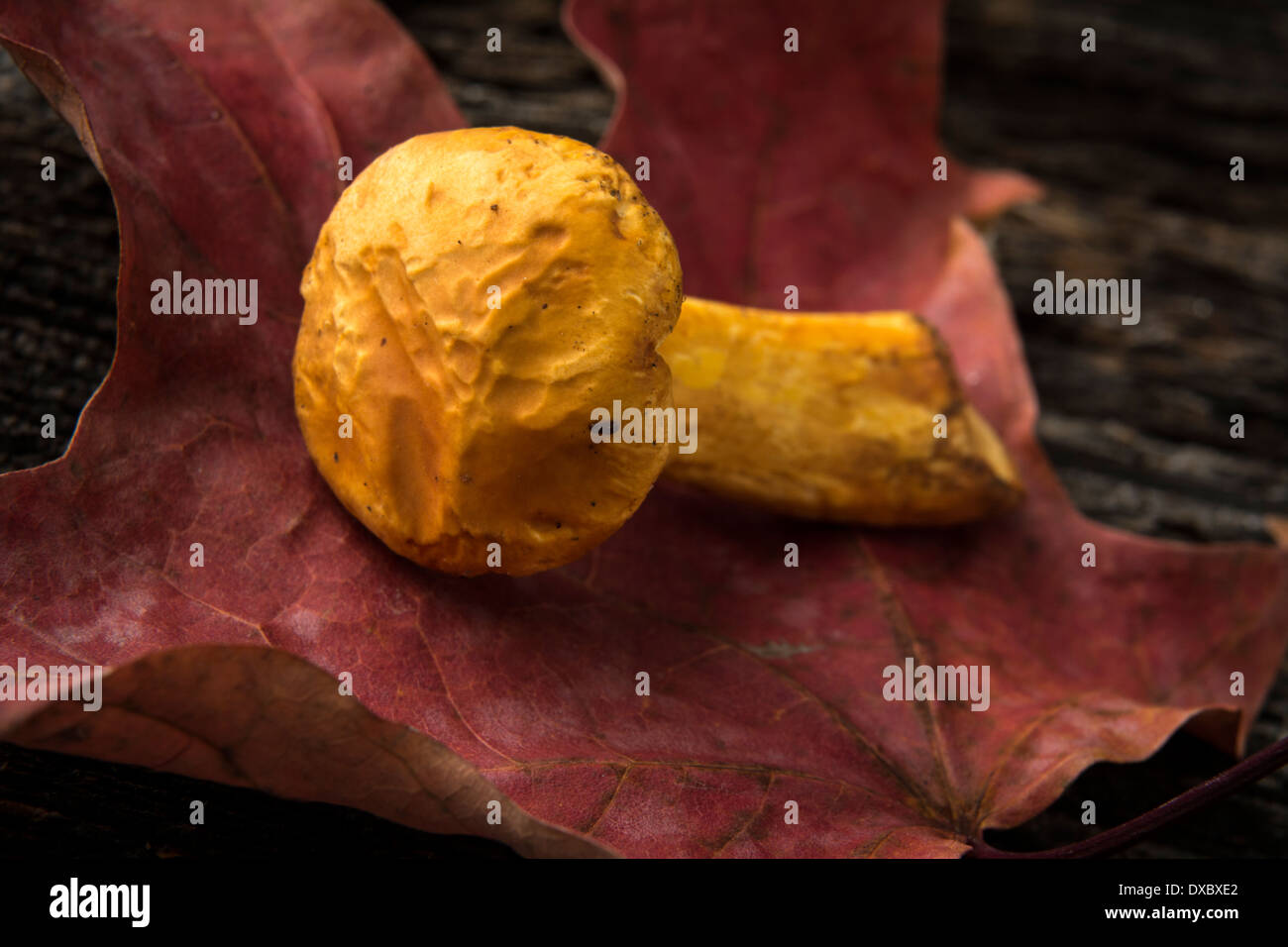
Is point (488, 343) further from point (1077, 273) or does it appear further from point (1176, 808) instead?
point (1077, 273)

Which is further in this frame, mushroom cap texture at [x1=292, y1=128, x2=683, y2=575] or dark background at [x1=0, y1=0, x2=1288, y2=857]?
dark background at [x1=0, y1=0, x2=1288, y2=857]

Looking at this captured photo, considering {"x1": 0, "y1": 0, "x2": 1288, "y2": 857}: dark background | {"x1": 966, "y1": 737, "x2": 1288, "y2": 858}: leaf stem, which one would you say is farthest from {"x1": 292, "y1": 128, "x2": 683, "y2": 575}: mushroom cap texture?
{"x1": 966, "y1": 737, "x2": 1288, "y2": 858}: leaf stem

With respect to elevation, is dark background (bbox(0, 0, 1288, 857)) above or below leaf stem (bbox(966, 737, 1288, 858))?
above

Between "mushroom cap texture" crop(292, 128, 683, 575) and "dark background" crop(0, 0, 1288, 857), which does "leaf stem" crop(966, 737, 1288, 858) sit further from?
"mushroom cap texture" crop(292, 128, 683, 575)

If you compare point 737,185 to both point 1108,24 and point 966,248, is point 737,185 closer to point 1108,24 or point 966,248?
point 966,248

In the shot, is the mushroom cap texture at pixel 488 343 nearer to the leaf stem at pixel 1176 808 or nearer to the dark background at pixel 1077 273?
the dark background at pixel 1077 273

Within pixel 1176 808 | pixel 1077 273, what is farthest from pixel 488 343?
pixel 1077 273
